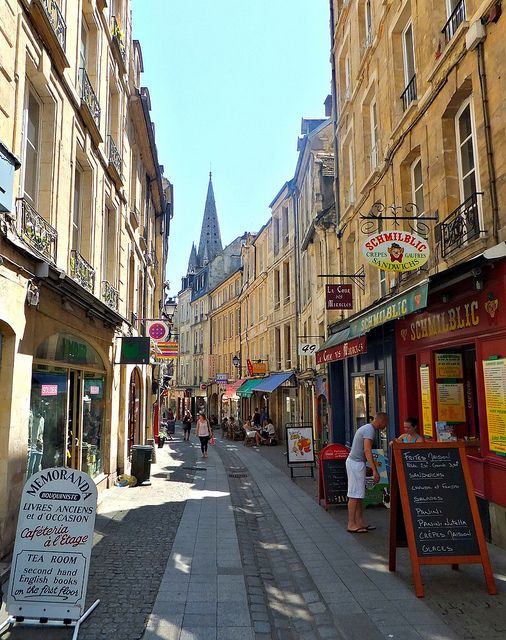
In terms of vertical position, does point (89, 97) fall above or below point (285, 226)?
below

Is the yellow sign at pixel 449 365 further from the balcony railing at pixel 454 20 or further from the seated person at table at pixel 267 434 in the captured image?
the seated person at table at pixel 267 434

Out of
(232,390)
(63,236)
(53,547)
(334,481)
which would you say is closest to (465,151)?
(334,481)

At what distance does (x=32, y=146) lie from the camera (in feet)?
24.3

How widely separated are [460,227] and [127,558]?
6.36 metres

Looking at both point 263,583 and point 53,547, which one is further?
point 263,583

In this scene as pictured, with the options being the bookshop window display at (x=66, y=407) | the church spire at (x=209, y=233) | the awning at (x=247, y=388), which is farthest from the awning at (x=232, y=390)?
the church spire at (x=209, y=233)

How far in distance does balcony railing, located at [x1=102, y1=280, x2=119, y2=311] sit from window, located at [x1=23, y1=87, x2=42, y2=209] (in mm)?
3760

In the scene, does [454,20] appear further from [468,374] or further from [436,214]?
[468,374]

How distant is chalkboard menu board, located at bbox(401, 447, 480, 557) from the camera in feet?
16.4

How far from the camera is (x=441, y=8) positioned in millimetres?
8781

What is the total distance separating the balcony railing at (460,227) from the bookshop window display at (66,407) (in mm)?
6080

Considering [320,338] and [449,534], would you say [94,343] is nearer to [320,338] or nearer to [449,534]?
[449,534]

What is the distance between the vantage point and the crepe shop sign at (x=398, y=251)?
7.98 m

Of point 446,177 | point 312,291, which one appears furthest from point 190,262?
point 446,177
